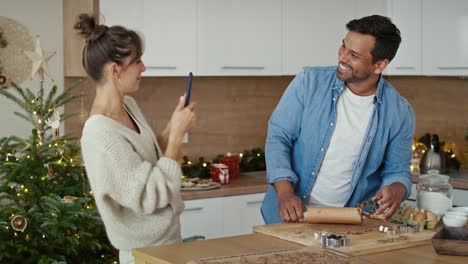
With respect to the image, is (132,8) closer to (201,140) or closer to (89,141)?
(201,140)

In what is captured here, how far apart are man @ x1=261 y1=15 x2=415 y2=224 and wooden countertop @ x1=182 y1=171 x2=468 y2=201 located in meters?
1.34

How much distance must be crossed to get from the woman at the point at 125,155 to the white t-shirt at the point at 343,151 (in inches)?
29.5

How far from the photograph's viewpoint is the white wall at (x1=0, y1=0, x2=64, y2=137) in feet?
14.7

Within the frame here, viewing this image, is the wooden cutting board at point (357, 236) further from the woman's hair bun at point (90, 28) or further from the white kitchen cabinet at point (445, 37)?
the white kitchen cabinet at point (445, 37)

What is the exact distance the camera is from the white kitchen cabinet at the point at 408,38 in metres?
5.19

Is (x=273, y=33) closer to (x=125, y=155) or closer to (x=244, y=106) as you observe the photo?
(x=244, y=106)

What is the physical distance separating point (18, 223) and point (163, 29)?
1.51m

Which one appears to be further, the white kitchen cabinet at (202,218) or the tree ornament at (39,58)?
the white kitchen cabinet at (202,218)

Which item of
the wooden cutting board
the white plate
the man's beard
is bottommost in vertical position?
the white plate

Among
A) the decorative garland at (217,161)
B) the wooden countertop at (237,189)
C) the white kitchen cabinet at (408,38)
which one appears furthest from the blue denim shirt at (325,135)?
the white kitchen cabinet at (408,38)

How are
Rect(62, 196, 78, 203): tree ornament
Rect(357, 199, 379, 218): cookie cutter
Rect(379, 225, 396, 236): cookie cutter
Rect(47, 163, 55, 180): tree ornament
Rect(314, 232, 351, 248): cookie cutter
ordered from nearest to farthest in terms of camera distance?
Rect(314, 232, 351, 248): cookie cutter
Rect(379, 225, 396, 236): cookie cutter
Rect(357, 199, 379, 218): cookie cutter
Rect(62, 196, 78, 203): tree ornament
Rect(47, 163, 55, 180): tree ornament

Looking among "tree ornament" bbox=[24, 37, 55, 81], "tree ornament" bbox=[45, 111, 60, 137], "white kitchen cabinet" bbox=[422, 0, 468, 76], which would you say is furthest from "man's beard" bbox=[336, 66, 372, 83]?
"white kitchen cabinet" bbox=[422, 0, 468, 76]

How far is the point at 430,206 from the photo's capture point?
3084 millimetres

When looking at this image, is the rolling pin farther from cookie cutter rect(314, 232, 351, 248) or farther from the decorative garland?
the decorative garland
